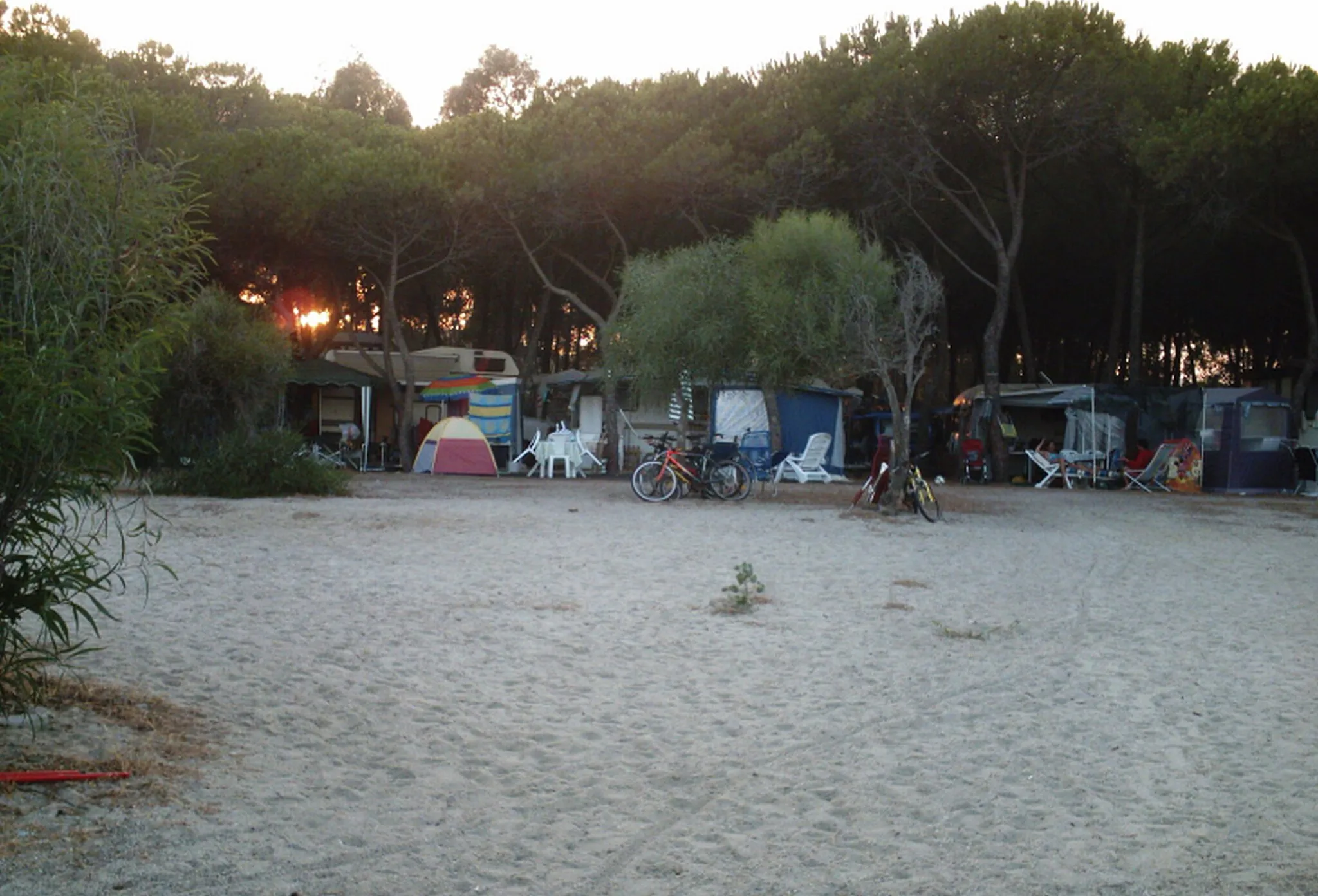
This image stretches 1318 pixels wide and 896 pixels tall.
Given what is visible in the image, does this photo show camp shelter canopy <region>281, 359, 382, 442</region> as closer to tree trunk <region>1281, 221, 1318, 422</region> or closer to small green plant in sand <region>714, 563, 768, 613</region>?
small green plant in sand <region>714, 563, 768, 613</region>

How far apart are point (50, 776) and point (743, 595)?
16.7 ft

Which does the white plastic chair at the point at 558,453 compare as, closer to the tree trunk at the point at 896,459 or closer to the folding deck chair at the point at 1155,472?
the tree trunk at the point at 896,459

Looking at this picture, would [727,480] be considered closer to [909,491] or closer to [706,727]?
[909,491]

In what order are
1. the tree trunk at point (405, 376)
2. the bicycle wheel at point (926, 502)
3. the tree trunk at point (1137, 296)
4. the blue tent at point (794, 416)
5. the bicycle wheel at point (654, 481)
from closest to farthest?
the bicycle wheel at point (926, 502), the bicycle wheel at point (654, 481), the blue tent at point (794, 416), the tree trunk at point (405, 376), the tree trunk at point (1137, 296)

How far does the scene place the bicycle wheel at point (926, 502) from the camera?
14.6m

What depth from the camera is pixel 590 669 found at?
20.2 ft

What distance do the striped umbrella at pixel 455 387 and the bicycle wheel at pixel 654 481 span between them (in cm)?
936

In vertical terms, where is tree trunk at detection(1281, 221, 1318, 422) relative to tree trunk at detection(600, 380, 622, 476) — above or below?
above

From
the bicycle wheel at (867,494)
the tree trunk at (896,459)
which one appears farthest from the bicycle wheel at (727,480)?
the tree trunk at (896,459)

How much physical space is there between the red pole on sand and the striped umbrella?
22.0 m

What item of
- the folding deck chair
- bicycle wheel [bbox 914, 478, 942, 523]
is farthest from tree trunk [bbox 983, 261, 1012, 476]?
bicycle wheel [bbox 914, 478, 942, 523]

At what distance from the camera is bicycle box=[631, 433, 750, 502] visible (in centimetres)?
1695

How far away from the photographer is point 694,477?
17.0 meters

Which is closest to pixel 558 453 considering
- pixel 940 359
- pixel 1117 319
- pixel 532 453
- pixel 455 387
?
pixel 532 453
